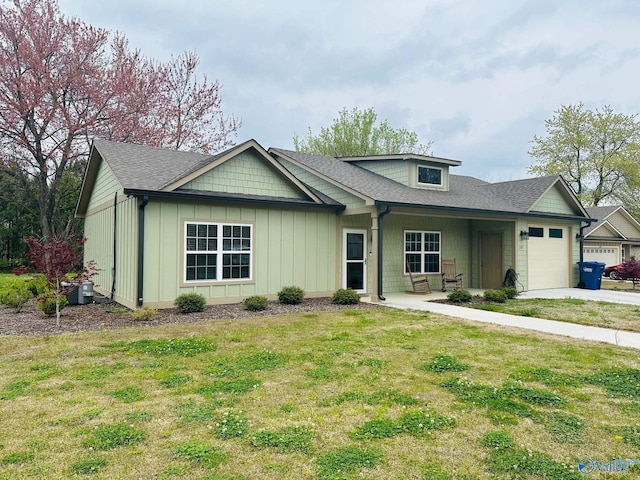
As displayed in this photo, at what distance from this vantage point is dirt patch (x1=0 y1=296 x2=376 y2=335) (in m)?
7.78

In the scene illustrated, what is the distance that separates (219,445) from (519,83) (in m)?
21.2

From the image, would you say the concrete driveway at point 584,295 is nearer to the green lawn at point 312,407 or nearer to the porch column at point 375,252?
the porch column at point 375,252

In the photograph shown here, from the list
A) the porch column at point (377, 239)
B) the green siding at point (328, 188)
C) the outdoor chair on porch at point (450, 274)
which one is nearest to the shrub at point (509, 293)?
the outdoor chair on porch at point (450, 274)

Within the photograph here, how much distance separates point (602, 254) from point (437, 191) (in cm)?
1392

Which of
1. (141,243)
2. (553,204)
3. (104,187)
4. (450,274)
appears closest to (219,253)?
(141,243)

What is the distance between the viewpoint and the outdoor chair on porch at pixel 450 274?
1408 cm

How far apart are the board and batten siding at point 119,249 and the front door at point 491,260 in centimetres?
1135

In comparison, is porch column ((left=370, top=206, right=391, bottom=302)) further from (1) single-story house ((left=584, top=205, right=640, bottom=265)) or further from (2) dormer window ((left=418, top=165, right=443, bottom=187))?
(1) single-story house ((left=584, top=205, right=640, bottom=265))

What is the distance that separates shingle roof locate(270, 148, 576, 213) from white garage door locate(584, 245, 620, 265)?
870 cm

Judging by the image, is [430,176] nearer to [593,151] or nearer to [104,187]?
[104,187]

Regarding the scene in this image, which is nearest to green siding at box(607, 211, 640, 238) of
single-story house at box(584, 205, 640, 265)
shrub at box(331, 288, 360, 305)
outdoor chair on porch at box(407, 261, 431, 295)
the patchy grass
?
single-story house at box(584, 205, 640, 265)

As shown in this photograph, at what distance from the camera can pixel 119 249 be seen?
1070cm

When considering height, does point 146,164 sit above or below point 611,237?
above

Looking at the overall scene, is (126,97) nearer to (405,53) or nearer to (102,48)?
(102,48)
